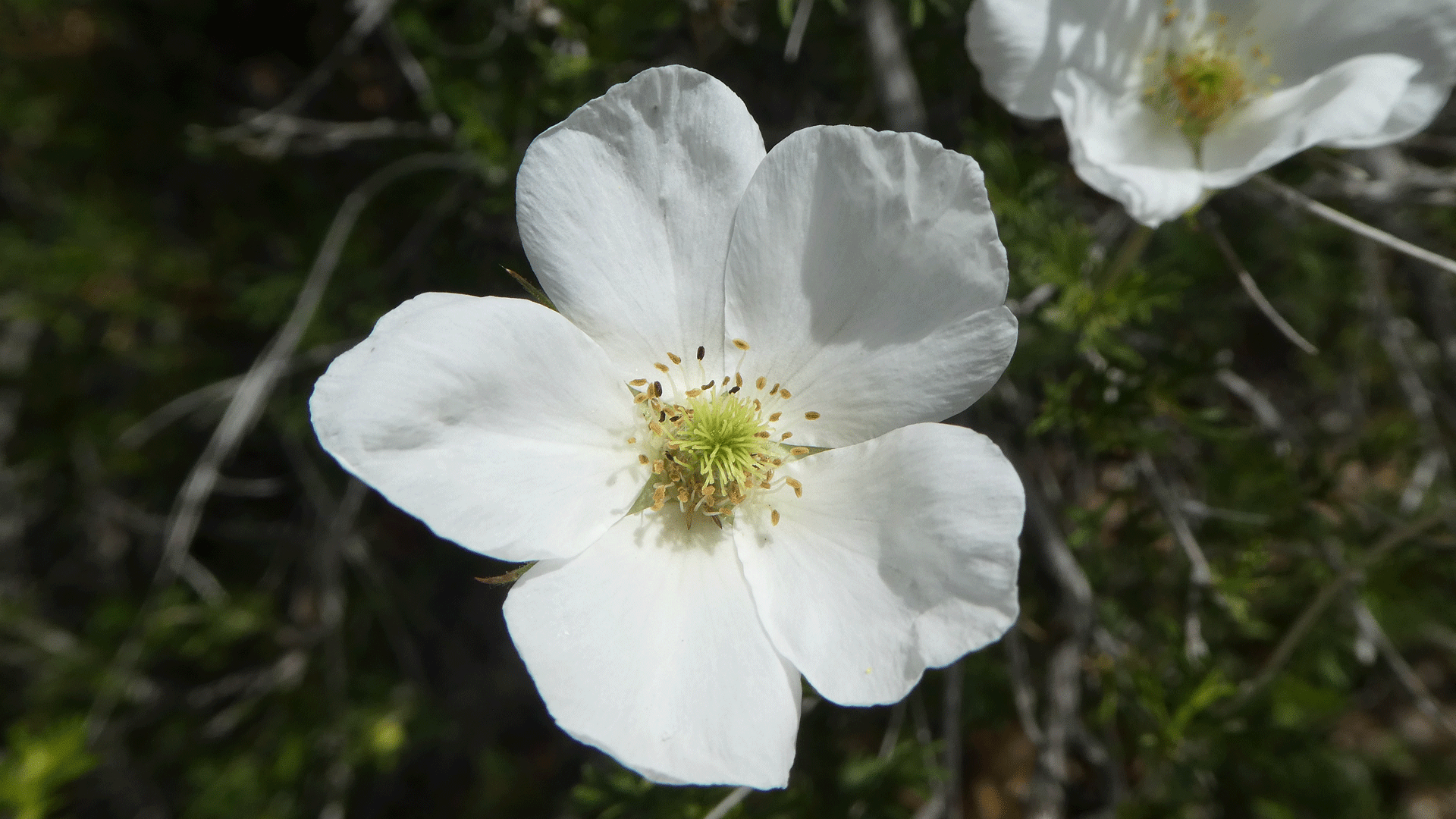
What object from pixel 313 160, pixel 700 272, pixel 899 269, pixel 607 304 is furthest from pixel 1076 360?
pixel 313 160

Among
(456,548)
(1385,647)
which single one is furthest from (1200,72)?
(456,548)

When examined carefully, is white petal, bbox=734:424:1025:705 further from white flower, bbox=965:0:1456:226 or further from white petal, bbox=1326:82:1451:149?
white petal, bbox=1326:82:1451:149

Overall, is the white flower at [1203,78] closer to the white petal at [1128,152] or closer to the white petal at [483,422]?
the white petal at [1128,152]

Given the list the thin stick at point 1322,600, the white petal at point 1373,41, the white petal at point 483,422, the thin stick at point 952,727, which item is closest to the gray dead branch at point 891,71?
the white petal at point 1373,41

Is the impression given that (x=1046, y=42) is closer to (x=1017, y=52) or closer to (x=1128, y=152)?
(x=1017, y=52)

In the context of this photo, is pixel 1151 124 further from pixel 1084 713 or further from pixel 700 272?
pixel 1084 713

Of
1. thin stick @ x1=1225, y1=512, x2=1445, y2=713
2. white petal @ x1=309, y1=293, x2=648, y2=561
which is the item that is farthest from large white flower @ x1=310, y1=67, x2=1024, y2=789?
thin stick @ x1=1225, y1=512, x2=1445, y2=713
